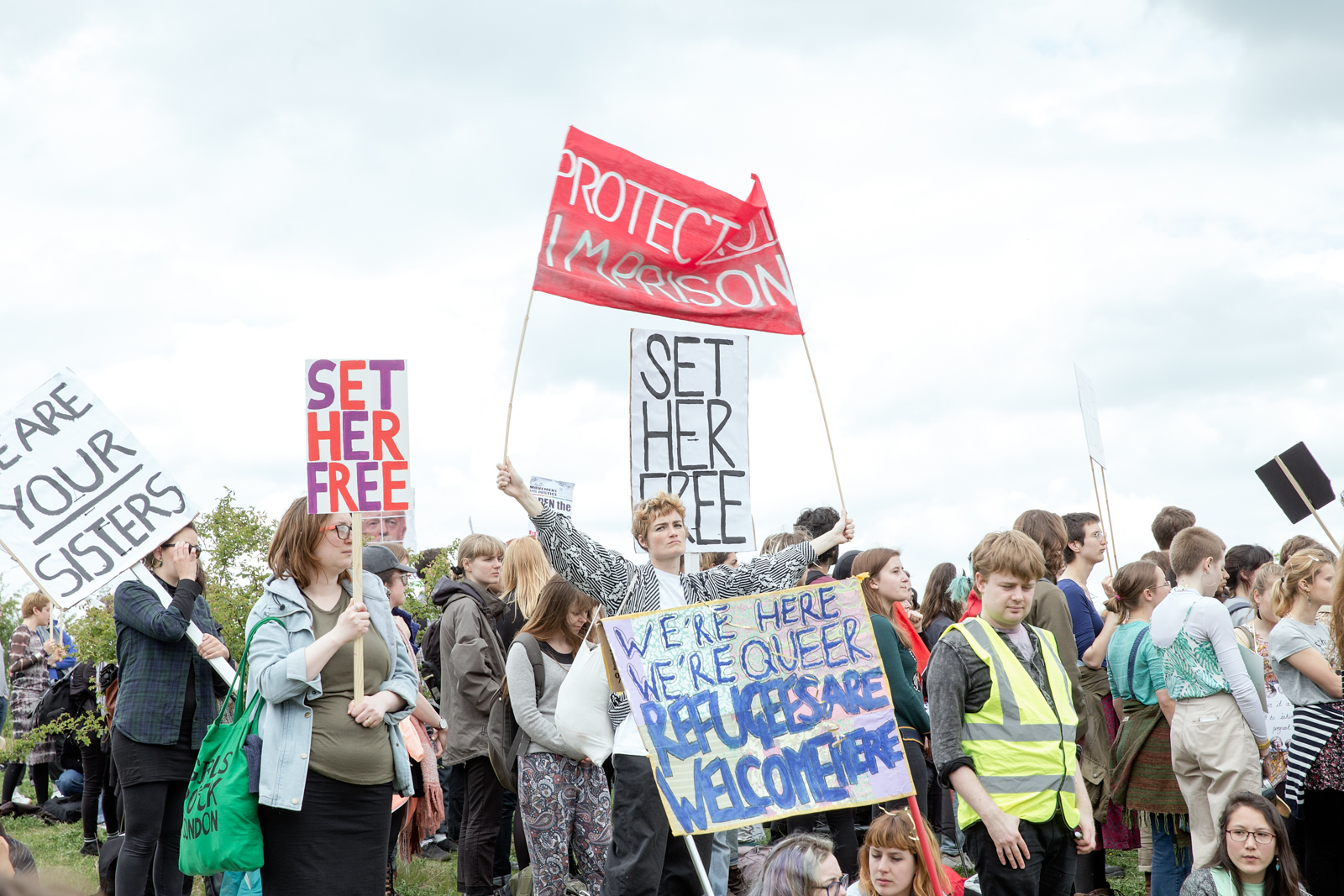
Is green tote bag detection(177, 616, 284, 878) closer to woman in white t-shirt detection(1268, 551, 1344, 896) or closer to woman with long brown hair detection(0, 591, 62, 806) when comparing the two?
woman in white t-shirt detection(1268, 551, 1344, 896)

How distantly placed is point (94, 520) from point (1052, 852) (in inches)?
192

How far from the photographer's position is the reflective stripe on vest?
15.8ft

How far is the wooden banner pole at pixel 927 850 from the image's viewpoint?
509 centimetres

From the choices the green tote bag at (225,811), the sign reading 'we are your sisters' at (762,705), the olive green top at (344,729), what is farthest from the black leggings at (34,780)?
the sign reading 'we are your sisters' at (762,705)

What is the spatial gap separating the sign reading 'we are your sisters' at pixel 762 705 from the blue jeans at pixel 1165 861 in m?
2.71

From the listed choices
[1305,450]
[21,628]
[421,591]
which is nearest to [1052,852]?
[1305,450]

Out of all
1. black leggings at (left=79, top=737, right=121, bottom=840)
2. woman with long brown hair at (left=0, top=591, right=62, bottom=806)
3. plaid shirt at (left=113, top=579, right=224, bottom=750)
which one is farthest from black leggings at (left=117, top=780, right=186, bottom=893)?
woman with long brown hair at (left=0, top=591, right=62, bottom=806)

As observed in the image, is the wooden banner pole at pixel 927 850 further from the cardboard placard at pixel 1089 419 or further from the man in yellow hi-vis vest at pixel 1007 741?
the cardboard placard at pixel 1089 419

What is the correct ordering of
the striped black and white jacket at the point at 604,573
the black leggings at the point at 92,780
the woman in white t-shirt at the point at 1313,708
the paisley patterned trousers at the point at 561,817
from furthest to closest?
the black leggings at the point at 92,780
the paisley patterned trousers at the point at 561,817
the woman in white t-shirt at the point at 1313,708
the striped black and white jacket at the point at 604,573

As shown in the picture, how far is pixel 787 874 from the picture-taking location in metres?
4.77

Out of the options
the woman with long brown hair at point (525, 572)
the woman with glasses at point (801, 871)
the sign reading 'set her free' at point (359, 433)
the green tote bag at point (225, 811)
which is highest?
the sign reading 'set her free' at point (359, 433)

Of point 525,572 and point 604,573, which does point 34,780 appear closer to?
Answer: point 525,572

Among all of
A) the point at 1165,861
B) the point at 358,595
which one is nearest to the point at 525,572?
the point at 358,595

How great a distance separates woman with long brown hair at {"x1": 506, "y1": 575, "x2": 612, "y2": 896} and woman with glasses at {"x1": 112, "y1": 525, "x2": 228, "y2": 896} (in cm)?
162
